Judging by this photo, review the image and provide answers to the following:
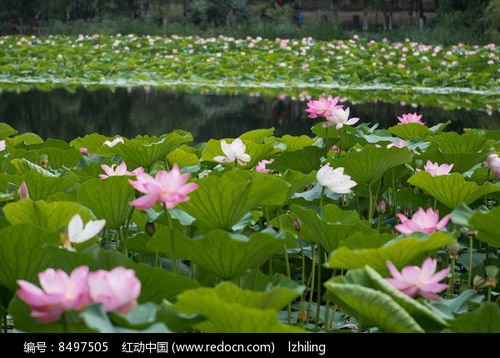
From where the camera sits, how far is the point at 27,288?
2.21 ft

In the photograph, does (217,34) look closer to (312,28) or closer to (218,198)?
(312,28)

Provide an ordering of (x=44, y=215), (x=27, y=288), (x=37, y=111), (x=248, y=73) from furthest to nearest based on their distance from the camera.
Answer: (x=248, y=73), (x=37, y=111), (x=44, y=215), (x=27, y=288)

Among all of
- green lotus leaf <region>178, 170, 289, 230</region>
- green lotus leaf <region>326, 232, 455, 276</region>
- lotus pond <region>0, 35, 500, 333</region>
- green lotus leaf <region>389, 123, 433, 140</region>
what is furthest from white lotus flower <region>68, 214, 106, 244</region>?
green lotus leaf <region>389, 123, 433, 140</region>

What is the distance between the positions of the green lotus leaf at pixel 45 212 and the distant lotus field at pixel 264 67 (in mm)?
5805

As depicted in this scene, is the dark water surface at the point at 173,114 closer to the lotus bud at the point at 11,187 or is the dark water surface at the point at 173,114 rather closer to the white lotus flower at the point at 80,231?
the lotus bud at the point at 11,187

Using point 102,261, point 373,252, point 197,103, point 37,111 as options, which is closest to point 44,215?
point 102,261

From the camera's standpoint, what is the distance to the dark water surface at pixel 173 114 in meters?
4.01

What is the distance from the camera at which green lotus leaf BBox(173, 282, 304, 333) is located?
732mm

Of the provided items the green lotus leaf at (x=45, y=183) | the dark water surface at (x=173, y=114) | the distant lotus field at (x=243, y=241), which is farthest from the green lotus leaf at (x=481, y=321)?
the dark water surface at (x=173, y=114)

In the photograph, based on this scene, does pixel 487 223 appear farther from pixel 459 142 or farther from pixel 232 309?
pixel 459 142

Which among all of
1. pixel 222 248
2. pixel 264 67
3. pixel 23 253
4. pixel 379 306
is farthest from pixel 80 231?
pixel 264 67

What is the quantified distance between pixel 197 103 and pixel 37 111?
1296 mm

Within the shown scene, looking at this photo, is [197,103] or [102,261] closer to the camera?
[102,261]

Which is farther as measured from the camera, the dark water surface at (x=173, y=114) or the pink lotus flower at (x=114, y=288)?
the dark water surface at (x=173, y=114)
